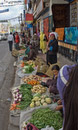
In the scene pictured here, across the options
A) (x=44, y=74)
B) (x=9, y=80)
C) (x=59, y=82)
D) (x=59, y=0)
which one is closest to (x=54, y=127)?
(x=59, y=82)

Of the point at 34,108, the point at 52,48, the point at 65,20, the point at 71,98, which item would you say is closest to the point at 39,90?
the point at 34,108

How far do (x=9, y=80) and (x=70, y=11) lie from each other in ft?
14.7

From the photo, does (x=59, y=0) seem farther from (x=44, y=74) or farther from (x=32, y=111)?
(x=32, y=111)

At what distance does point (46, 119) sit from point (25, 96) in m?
1.57

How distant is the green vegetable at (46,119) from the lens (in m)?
3.54

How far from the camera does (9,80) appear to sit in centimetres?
843

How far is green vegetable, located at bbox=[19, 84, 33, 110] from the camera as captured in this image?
4.74m

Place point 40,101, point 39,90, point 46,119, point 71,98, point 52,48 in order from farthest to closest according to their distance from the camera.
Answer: point 52,48 → point 39,90 → point 40,101 → point 46,119 → point 71,98

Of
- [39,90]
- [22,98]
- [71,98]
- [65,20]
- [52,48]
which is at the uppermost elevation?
[65,20]

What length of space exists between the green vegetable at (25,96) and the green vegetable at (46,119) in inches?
30.7

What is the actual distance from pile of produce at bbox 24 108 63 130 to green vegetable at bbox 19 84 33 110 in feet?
2.56

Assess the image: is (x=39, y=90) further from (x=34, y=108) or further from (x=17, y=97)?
(x=34, y=108)

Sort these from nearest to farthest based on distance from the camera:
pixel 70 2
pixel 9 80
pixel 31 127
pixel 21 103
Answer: pixel 31 127, pixel 21 103, pixel 9 80, pixel 70 2

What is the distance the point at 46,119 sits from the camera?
3656 millimetres
